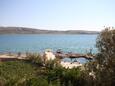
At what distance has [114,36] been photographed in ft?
45.7

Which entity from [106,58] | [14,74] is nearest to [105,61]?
[106,58]

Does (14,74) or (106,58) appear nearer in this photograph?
(106,58)

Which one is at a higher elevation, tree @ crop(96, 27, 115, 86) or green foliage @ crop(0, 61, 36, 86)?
tree @ crop(96, 27, 115, 86)

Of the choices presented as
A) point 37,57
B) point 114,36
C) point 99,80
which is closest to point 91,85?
point 99,80

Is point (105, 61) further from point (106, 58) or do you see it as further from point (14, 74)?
point (14, 74)

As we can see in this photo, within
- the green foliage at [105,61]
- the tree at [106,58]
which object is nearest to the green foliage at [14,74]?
the green foliage at [105,61]

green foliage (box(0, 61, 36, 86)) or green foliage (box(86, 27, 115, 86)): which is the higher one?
green foliage (box(86, 27, 115, 86))

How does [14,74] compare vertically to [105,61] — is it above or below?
below

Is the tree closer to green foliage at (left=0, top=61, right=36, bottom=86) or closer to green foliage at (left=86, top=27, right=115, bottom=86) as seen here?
green foliage at (left=86, top=27, right=115, bottom=86)

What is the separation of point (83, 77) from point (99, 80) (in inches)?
56.6

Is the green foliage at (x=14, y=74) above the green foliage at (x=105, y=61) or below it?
below

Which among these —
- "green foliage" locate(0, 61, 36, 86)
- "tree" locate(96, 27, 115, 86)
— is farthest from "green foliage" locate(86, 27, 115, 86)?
"green foliage" locate(0, 61, 36, 86)

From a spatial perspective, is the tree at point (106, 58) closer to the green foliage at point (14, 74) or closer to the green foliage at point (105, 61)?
the green foliage at point (105, 61)

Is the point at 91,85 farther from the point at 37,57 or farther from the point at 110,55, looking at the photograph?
the point at 37,57
